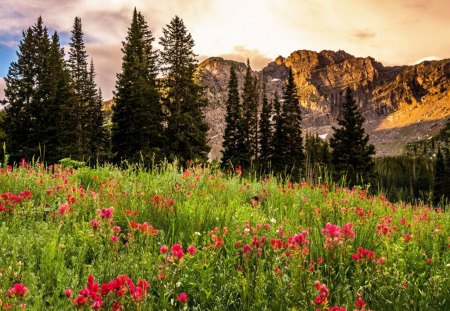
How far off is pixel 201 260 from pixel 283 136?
53.7 m

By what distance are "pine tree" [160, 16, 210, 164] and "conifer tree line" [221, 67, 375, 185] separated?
14.8 meters

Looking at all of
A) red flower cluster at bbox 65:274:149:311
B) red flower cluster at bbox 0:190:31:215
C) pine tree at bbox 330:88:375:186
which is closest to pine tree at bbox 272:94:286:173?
pine tree at bbox 330:88:375:186

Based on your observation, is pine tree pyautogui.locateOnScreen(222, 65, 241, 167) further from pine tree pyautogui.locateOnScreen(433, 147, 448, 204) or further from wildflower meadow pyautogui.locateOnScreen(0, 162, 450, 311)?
wildflower meadow pyautogui.locateOnScreen(0, 162, 450, 311)

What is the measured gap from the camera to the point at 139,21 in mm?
40562

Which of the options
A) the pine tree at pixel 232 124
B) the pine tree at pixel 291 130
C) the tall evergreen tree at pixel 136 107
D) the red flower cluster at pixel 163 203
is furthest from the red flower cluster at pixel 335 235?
the pine tree at pixel 232 124

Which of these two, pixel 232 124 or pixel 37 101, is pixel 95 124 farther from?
pixel 232 124

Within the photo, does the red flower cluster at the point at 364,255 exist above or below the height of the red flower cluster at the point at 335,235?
below

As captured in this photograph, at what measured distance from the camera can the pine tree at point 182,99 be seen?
119 feet

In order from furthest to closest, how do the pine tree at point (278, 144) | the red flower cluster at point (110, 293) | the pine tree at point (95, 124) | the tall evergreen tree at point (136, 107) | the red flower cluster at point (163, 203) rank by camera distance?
the pine tree at point (278, 144), the pine tree at point (95, 124), the tall evergreen tree at point (136, 107), the red flower cluster at point (163, 203), the red flower cluster at point (110, 293)

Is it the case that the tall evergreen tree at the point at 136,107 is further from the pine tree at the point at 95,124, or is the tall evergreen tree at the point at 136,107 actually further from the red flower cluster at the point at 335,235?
the red flower cluster at the point at 335,235

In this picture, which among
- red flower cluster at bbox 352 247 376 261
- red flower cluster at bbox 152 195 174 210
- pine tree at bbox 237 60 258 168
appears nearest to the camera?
red flower cluster at bbox 352 247 376 261

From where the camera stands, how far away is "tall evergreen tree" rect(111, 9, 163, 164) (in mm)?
34500

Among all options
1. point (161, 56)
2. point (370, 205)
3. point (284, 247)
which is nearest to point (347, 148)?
point (161, 56)

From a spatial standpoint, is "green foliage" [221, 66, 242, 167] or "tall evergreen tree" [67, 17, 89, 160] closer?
"tall evergreen tree" [67, 17, 89, 160]
